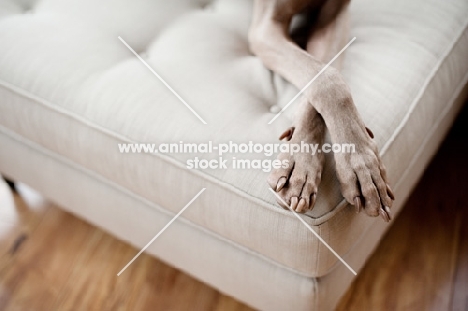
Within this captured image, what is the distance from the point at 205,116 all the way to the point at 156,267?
0.49m

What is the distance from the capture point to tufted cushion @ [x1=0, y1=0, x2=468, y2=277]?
97 centimetres

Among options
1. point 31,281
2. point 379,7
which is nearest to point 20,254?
point 31,281

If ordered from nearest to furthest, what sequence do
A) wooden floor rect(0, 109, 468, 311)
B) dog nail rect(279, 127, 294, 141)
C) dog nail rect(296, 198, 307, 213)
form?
dog nail rect(296, 198, 307, 213)
dog nail rect(279, 127, 294, 141)
wooden floor rect(0, 109, 468, 311)

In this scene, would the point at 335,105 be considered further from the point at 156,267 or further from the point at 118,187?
the point at 156,267

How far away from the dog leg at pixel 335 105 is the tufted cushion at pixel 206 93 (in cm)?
3

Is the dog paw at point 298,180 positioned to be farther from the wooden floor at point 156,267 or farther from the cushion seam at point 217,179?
the wooden floor at point 156,267

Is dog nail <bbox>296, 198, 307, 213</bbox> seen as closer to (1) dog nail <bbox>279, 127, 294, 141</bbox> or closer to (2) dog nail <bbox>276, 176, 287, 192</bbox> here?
(2) dog nail <bbox>276, 176, 287, 192</bbox>

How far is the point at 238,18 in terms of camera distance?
4.25 feet

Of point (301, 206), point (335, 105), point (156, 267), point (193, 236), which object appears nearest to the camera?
point (301, 206)

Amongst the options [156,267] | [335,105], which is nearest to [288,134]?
[335,105]

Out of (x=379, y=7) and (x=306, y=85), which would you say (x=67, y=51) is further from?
(x=379, y=7)

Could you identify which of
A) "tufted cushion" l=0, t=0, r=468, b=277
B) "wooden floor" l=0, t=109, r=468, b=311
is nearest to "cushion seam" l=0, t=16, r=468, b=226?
"tufted cushion" l=0, t=0, r=468, b=277

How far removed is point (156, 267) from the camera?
1376mm

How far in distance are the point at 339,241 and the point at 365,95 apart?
28 centimetres
